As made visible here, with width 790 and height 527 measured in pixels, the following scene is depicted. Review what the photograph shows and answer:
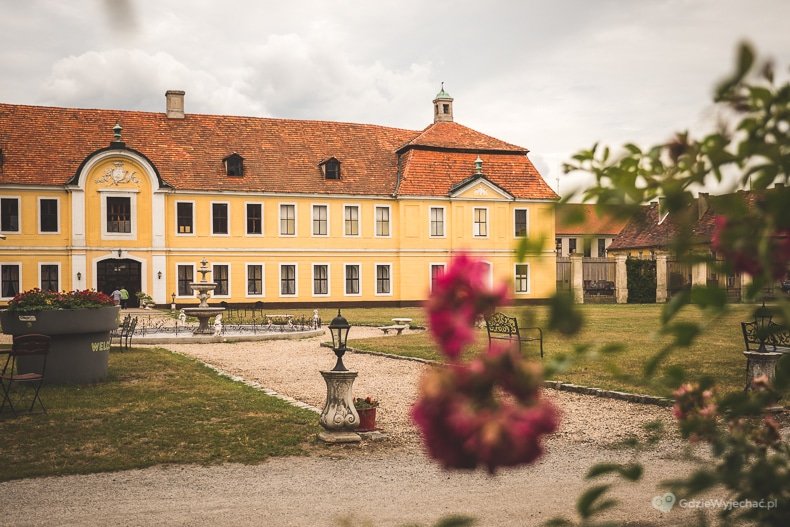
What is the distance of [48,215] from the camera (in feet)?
118

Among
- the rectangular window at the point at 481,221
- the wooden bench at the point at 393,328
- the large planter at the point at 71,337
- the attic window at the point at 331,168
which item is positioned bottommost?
the wooden bench at the point at 393,328

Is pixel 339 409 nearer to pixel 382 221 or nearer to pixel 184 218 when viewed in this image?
pixel 184 218

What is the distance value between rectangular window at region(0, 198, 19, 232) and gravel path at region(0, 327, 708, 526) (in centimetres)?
3062

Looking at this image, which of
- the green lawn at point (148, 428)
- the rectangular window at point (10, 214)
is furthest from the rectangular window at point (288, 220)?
the green lawn at point (148, 428)

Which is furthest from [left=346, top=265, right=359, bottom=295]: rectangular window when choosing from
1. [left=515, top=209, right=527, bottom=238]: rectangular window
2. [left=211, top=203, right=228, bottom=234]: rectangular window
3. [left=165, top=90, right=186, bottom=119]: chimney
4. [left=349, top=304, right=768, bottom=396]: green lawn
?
[left=349, top=304, right=768, bottom=396]: green lawn

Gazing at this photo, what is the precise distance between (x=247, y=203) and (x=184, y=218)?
303 cm

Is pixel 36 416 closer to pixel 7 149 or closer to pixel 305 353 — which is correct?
pixel 305 353

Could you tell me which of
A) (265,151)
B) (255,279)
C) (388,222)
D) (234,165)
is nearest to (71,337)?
(255,279)

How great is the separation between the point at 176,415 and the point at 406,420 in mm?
3013

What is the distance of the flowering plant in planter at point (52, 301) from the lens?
12.5m

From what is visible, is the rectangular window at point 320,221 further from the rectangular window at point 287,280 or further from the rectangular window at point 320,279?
the rectangular window at point 287,280

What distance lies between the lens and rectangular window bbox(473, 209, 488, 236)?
41344 millimetres

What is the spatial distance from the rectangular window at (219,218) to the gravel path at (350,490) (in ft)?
98.2

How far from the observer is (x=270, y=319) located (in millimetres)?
29047
